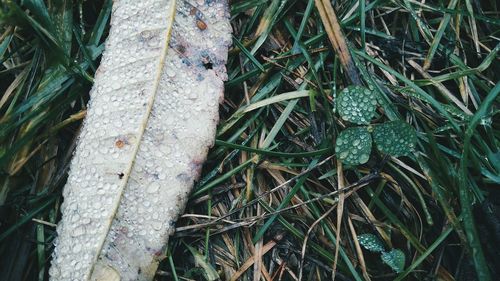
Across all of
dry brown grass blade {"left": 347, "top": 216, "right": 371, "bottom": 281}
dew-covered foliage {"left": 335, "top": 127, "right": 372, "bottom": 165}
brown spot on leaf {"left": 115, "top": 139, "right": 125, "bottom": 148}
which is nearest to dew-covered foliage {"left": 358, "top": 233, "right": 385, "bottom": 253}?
dry brown grass blade {"left": 347, "top": 216, "right": 371, "bottom": 281}

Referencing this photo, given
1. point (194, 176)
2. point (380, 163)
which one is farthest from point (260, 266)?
point (380, 163)

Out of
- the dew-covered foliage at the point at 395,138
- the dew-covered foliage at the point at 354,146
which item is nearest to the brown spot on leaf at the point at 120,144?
the dew-covered foliage at the point at 354,146

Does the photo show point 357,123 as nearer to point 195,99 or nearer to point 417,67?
point 417,67

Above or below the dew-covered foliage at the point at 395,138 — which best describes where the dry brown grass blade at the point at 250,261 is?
below

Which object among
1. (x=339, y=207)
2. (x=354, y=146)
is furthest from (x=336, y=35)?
(x=339, y=207)

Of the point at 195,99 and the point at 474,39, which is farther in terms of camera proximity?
the point at 474,39

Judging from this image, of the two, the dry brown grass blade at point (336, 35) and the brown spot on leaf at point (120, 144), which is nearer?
the brown spot on leaf at point (120, 144)

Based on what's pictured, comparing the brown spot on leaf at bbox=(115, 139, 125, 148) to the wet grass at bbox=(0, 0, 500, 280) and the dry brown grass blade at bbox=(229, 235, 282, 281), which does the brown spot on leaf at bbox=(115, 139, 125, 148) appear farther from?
the dry brown grass blade at bbox=(229, 235, 282, 281)

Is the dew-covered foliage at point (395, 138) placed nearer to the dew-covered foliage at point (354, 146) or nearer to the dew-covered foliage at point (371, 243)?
the dew-covered foliage at point (354, 146)

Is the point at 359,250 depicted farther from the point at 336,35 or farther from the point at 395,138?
the point at 336,35
